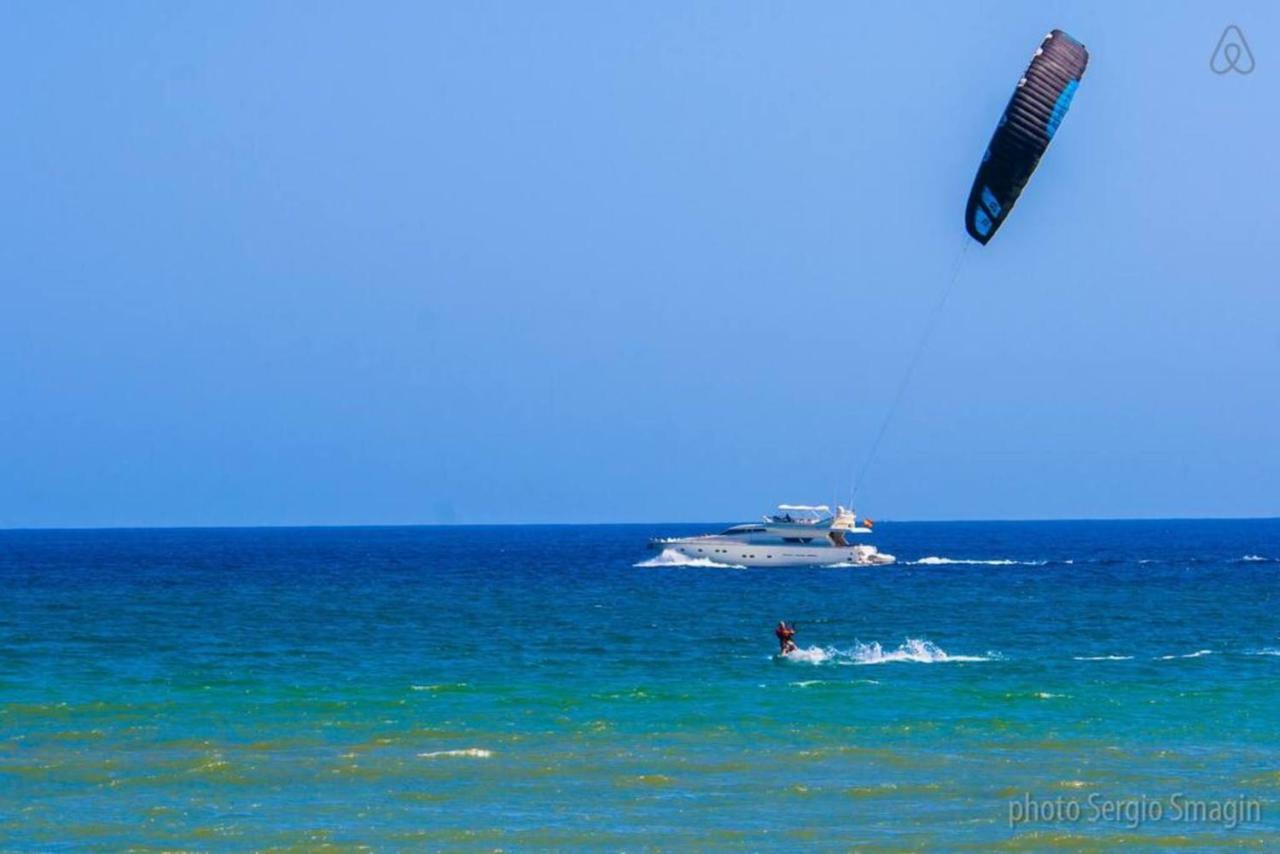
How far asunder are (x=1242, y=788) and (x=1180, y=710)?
8.82 m

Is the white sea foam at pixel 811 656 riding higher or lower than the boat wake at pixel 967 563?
lower

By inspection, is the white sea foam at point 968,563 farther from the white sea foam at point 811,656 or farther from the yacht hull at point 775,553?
the white sea foam at point 811,656

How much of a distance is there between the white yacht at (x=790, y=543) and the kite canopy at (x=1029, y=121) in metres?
65.4

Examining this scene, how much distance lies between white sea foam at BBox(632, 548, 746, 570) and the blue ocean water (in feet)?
113

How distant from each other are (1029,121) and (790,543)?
69.9m

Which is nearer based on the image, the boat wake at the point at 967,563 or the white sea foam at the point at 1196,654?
the white sea foam at the point at 1196,654

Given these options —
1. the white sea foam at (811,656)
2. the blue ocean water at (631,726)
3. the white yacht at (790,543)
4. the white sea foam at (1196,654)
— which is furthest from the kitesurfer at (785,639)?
the white yacht at (790,543)

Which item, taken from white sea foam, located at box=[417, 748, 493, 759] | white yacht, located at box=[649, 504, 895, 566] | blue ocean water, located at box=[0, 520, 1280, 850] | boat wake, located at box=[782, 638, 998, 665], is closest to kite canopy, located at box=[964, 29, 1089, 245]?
blue ocean water, located at box=[0, 520, 1280, 850]

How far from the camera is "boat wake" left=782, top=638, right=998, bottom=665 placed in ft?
145

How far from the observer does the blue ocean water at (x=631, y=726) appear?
24281 mm

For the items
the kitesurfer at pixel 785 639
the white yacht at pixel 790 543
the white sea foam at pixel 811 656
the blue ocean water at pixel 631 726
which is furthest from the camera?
the white yacht at pixel 790 543

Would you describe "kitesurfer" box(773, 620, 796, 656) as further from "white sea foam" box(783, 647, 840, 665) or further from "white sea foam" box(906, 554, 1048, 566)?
"white sea foam" box(906, 554, 1048, 566)

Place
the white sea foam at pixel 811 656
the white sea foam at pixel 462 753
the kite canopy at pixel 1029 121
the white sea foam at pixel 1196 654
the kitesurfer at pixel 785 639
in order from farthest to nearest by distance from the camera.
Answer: the white sea foam at pixel 1196 654 < the kitesurfer at pixel 785 639 < the white sea foam at pixel 811 656 < the kite canopy at pixel 1029 121 < the white sea foam at pixel 462 753

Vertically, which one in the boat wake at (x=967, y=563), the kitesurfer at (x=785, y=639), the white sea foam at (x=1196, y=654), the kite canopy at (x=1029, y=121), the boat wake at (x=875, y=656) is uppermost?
the kite canopy at (x=1029, y=121)
